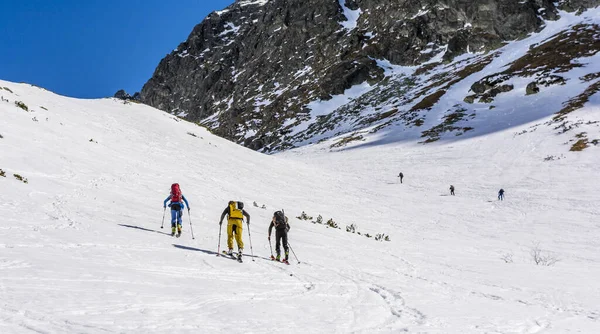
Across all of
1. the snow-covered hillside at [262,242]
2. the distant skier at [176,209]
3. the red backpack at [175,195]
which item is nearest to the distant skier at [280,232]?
the snow-covered hillside at [262,242]

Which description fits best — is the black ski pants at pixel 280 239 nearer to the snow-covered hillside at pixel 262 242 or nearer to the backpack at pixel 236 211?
the snow-covered hillside at pixel 262 242

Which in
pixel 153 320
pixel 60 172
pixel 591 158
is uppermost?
pixel 591 158

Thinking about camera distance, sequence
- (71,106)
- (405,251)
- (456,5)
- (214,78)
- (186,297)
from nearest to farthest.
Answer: (186,297) < (405,251) < (71,106) < (456,5) < (214,78)

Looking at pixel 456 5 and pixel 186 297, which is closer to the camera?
pixel 186 297

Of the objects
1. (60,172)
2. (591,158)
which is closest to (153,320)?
(60,172)

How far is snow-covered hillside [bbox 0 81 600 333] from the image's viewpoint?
21.9 ft

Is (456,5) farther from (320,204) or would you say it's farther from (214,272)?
(214,272)

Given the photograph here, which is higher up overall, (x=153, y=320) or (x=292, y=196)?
(x=292, y=196)

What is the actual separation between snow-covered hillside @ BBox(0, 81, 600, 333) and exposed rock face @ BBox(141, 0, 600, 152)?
66.1 meters

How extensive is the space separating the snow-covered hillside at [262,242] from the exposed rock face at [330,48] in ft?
217

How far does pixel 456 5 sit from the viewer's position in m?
144

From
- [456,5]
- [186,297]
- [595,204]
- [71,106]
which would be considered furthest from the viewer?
[456,5]

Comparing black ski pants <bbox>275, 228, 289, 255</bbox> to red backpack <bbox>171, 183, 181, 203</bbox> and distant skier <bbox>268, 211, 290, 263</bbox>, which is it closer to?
distant skier <bbox>268, 211, 290, 263</bbox>

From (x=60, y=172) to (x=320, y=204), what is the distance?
49.3ft
